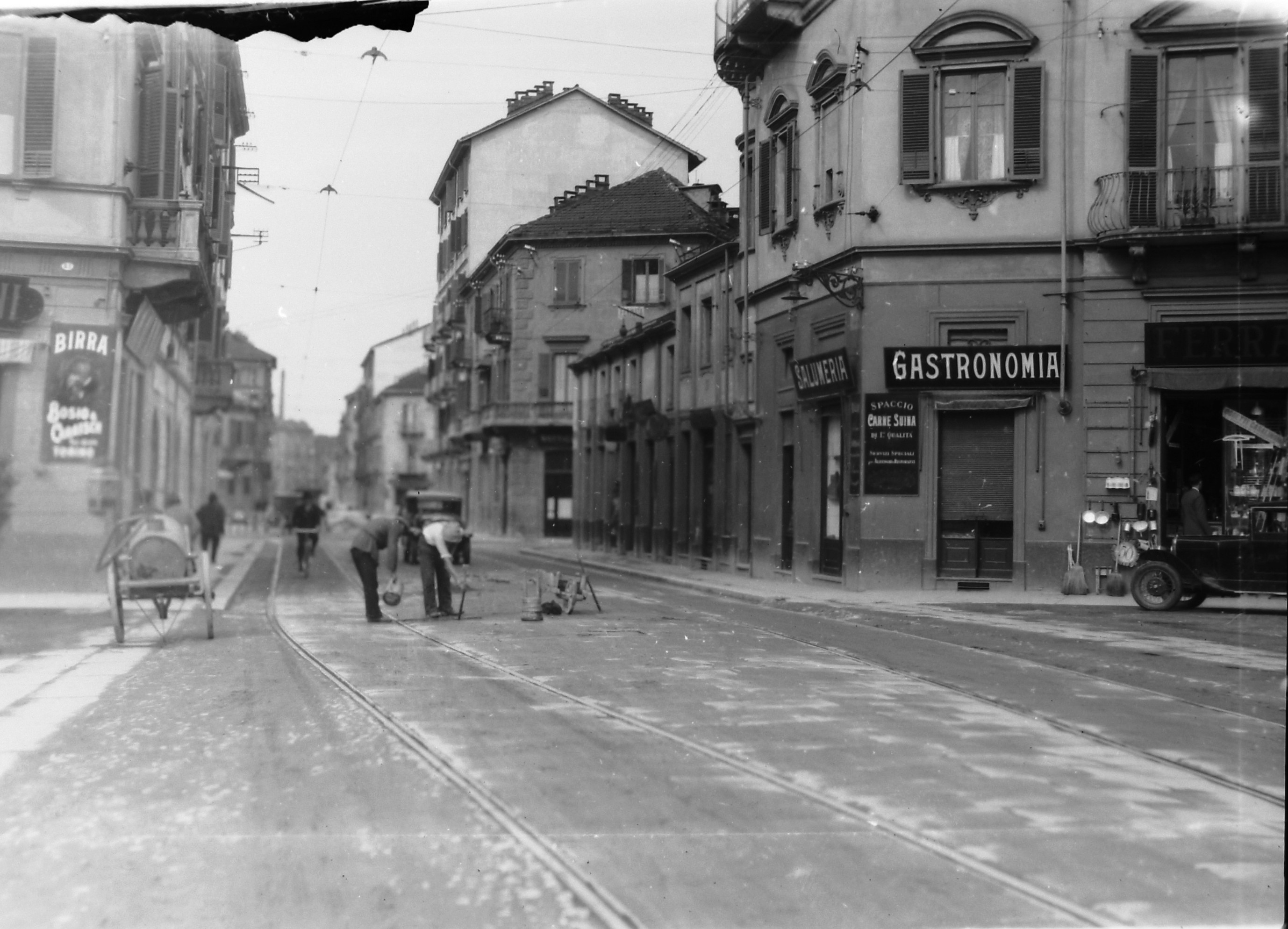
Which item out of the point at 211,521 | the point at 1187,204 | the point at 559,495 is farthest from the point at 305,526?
the point at 1187,204

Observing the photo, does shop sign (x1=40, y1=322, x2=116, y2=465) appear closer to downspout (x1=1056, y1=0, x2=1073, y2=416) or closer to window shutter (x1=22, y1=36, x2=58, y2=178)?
window shutter (x1=22, y1=36, x2=58, y2=178)

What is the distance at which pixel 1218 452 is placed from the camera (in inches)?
799

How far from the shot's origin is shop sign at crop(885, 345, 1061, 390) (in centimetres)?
2158

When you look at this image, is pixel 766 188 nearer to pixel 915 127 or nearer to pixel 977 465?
pixel 915 127

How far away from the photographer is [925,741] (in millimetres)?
7762

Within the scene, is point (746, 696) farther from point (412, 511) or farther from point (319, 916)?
point (412, 511)

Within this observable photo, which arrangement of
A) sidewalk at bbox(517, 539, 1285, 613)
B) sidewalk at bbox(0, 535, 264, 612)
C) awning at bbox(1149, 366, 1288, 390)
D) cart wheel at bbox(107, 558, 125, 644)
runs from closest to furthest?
cart wheel at bbox(107, 558, 125, 644) < sidewalk at bbox(0, 535, 264, 612) < sidewalk at bbox(517, 539, 1285, 613) < awning at bbox(1149, 366, 1288, 390)

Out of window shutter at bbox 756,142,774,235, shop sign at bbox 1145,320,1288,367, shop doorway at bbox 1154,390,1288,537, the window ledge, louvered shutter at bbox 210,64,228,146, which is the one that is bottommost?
shop doorway at bbox 1154,390,1288,537

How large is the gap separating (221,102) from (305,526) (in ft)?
56.1

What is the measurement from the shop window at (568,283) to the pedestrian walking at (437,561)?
15.2ft

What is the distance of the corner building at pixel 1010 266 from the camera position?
66.5 ft

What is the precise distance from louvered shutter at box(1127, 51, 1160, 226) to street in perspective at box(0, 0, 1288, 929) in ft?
0.22

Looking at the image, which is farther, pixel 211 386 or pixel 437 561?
pixel 211 386

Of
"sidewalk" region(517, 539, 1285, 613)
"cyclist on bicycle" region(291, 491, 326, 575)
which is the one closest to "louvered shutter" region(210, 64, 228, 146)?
"sidewalk" region(517, 539, 1285, 613)
